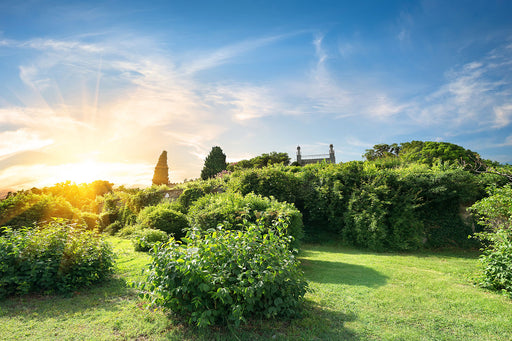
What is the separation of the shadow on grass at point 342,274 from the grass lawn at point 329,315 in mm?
39

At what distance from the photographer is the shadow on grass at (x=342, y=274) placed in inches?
218

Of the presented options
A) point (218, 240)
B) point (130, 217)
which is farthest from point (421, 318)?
point (130, 217)

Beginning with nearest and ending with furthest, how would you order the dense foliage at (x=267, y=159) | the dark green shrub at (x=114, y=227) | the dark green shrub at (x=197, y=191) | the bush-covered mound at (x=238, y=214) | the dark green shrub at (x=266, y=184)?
the bush-covered mound at (x=238, y=214) < the dark green shrub at (x=266, y=184) < the dark green shrub at (x=197, y=191) < the dark green shrub at (x=114, y=227) < the dense foliage at (x=267, y=159)

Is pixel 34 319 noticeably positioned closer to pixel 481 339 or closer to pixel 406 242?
pixel 481 339

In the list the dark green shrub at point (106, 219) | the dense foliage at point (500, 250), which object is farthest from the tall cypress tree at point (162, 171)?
the dense foliage at point (500, 250)

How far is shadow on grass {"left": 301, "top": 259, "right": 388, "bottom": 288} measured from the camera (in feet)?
18.2

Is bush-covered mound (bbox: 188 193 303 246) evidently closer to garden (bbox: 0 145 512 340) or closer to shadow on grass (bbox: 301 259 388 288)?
garden (bbox: 0 145 512 340)

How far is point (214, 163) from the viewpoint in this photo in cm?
2741

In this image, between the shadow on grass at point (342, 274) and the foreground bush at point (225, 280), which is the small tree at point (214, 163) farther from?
the foreground bush at point (225, 280)

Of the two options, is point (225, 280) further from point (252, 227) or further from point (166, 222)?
point (166, 222)

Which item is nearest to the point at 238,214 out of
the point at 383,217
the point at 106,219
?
the point at 383,217

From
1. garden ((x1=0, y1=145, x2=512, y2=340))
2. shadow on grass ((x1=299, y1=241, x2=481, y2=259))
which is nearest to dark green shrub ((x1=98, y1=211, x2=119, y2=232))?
garden ((x1=0, y1=145, x2=512, y2=340))

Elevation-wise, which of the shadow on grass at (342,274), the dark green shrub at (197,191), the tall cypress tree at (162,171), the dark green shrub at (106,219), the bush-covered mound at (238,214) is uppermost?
the tall cypress tree at (162,171)

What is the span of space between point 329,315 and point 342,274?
2.40 metres
